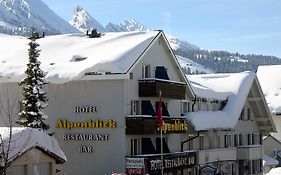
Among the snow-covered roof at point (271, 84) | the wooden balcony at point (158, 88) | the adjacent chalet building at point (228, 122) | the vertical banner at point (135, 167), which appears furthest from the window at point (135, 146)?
the snow-covered roof at point (271, 84)

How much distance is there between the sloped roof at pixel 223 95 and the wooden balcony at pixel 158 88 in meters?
4.57

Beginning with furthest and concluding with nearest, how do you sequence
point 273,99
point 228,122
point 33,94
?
point 273,99, point 228,122, point 33,94

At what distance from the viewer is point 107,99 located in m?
40.7

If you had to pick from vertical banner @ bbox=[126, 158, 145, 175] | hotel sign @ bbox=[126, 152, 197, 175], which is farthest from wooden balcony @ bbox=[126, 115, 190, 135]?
vertical banner @ bbox=[126, 158, 145, 175]

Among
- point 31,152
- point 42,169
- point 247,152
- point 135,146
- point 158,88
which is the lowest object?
point 247,152

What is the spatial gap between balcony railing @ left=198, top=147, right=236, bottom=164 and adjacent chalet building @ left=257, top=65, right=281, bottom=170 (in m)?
19.4

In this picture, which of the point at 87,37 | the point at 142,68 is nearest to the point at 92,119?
the point at 142,68

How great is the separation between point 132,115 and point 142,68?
3.86 meters

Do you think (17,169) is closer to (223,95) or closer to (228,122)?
(228,122)

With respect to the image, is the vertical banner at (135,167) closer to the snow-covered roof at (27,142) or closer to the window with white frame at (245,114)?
the snow-covered roof at (27,142)

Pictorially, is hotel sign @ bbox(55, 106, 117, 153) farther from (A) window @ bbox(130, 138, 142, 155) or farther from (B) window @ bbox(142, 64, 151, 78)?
(B) window @ bbox(142, 64, 151, 78)

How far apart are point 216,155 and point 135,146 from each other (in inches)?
523

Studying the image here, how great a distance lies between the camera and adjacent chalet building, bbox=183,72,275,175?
5075cm

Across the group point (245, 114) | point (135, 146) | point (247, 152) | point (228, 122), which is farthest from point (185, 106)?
point (245, 114)
